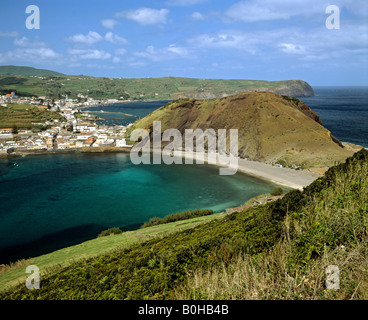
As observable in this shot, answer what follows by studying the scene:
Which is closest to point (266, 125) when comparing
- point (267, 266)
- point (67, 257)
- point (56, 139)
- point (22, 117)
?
point (67, 257)

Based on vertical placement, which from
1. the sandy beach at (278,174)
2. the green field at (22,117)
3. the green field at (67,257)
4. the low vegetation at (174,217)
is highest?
the green field at (22,117)

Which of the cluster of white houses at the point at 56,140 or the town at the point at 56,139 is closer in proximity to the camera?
the town at the point at 56,139

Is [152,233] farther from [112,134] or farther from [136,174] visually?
[112,134]

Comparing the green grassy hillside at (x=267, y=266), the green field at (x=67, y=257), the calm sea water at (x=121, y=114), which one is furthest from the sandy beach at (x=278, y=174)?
the calm sea water at (x=121, y=114)

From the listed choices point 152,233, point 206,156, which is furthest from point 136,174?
point 152,233

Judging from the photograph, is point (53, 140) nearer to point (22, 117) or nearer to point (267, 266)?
point (22, 117)

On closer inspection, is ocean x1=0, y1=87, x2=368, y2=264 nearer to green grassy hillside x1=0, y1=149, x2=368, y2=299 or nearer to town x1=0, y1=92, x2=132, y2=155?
town x1=0, y1=92, x2=132, y2=155

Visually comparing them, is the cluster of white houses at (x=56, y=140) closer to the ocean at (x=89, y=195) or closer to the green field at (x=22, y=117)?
the green field at (x=22, y=117)
